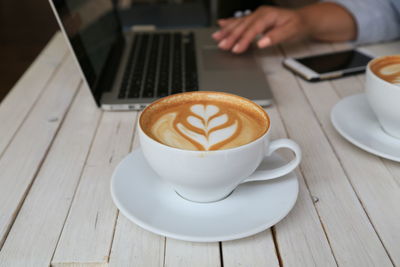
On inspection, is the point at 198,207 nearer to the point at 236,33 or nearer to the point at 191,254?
the point at 191,254

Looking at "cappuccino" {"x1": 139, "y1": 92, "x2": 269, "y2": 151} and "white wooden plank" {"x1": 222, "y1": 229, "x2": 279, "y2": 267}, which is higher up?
"cappuccino" {"x1": 139, "y1": 92, "x2": 269, "y2": 151}

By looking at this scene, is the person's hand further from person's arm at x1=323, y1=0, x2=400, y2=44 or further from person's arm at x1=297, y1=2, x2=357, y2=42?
person's arm at x1=323, y1=0, x2=400, y2=44

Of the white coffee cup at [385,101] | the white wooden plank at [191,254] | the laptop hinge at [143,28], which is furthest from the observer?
the laptop hinge at [143,28]

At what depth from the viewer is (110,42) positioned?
0.96 m

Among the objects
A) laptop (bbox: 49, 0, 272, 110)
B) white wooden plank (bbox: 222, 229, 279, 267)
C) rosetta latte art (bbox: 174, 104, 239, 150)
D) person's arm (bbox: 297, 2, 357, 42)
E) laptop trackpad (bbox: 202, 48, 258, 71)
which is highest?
rosetta latte art (bbox: 174, 104, 239, 150)

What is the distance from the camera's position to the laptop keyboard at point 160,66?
2.62ft

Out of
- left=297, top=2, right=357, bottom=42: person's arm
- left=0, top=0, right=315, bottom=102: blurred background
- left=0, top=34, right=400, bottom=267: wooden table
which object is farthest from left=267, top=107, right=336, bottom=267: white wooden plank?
left=0, top=0, right=315, bottom=102: blurred background

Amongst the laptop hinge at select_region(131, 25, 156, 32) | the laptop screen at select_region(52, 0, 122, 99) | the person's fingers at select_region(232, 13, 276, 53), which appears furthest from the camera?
the laptop hinge at select_region(131, 25, 156, 32)

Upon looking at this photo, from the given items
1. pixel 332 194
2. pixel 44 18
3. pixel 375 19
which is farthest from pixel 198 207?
pixel 44 18

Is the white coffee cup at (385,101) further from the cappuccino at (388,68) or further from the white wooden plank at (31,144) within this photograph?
the white wooden plank at (31,144)

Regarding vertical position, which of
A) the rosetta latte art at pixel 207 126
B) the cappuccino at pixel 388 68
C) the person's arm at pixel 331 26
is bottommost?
the person's arm at pixel 331 26

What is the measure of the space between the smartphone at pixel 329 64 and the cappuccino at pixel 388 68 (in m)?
0.20

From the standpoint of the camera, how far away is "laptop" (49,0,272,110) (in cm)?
75

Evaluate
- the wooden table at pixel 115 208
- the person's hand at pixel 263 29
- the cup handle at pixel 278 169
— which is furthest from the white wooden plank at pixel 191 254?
the person's hand at pixel 263 29
